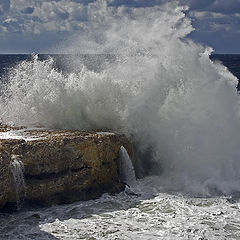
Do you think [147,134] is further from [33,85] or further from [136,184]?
[33,85]

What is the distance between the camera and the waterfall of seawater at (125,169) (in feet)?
41.2

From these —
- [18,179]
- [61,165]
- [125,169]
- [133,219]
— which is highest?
[61,165]

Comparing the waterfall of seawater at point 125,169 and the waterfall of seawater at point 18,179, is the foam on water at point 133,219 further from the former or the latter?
→ the waterfall of seawater at point 125,169

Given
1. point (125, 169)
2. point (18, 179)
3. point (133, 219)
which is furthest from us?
point (125, 169)

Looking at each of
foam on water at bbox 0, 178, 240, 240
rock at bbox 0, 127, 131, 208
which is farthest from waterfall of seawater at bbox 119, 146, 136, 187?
foam on water at bbox 0, 178, 240, 240

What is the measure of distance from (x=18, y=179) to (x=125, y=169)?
10.6 ft

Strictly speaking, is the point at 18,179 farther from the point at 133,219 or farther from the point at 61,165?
the point at 133,219

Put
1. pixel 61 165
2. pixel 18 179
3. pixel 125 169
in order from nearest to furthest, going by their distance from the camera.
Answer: pixel 18 179 < pixel 61 165 < pixel 125 169

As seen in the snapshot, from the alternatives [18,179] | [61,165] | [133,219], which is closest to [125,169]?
[61,165]

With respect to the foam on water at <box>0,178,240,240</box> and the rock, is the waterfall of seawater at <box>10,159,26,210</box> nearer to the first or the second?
the rock

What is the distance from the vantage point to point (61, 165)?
11.5 meters

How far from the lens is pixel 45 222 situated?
10.0 meters

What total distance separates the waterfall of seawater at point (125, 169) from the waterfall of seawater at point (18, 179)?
2.96m

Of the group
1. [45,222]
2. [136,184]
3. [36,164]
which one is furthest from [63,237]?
[136,184]
